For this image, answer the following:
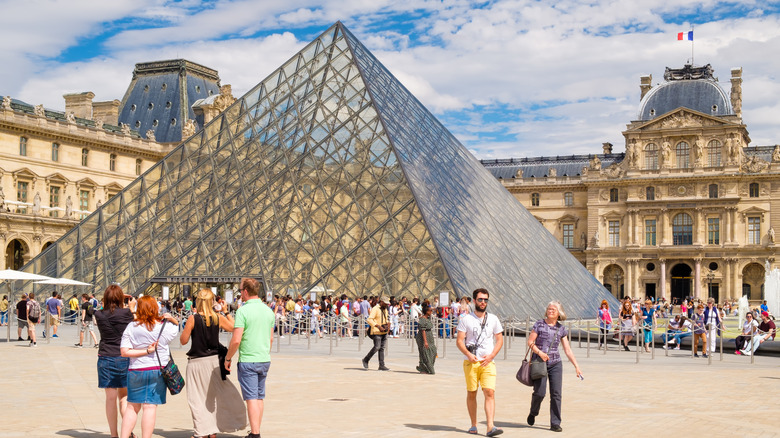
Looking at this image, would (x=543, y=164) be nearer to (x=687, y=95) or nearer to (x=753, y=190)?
A: (x=687, y=95)

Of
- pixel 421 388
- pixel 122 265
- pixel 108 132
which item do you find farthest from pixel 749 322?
pixel 108 132

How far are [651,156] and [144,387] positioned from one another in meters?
68.8

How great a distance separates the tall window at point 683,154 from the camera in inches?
2813

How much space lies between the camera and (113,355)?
841 cm

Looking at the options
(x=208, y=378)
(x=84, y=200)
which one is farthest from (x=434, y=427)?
(x=84, y=200)

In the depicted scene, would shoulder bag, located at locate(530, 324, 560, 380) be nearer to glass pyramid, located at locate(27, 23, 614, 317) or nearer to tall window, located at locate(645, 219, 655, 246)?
glass pyramid, located at locate(27, 23, 614, 317)

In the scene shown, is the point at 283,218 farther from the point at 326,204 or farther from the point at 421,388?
the point at 421,388

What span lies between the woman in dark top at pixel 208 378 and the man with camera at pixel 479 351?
214cm

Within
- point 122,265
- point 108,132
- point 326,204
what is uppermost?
point 108,132

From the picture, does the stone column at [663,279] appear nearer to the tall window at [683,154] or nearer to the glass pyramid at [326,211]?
the tall window at [683,154]

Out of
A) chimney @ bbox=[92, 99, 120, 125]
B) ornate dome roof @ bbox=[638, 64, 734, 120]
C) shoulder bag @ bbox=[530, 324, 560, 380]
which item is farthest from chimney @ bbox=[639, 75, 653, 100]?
shoulder bag @ bbox=[530, 324, 560, 380]

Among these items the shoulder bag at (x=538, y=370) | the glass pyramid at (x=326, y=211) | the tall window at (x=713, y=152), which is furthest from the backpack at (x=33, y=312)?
Answer: the tall window at (x=713, y=152)

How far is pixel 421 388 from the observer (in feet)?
41.1

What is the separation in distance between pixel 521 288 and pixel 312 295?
5.90 meters
